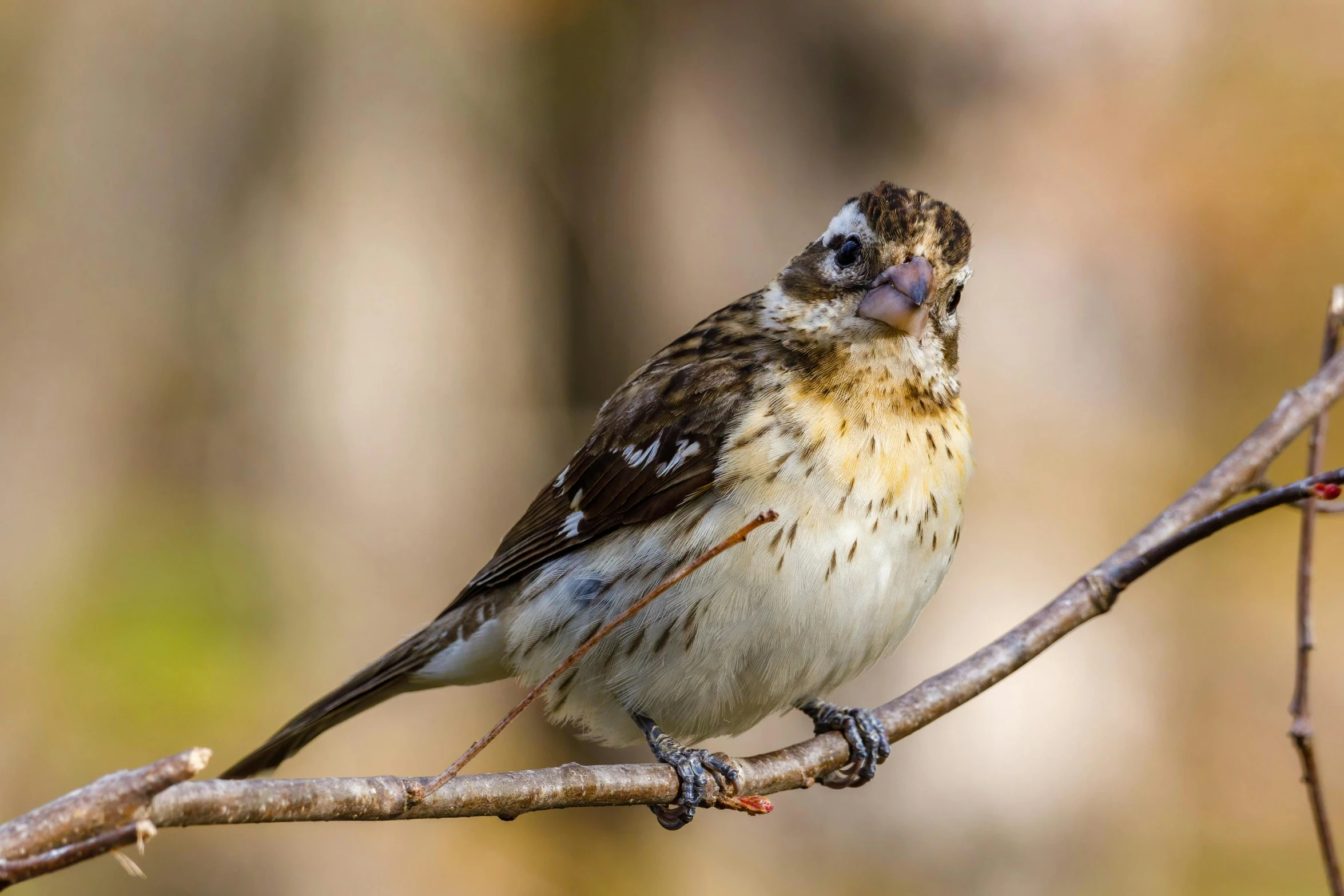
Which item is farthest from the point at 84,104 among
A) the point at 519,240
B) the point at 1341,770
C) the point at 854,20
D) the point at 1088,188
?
the point at 1341,770

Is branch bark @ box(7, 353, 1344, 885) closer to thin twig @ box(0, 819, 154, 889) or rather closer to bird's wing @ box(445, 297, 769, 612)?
thin twig @ box(0, 819, 154, 889)

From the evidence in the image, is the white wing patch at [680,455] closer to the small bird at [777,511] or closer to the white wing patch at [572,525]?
the small bird at [777,511]

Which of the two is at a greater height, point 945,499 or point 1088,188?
point 1088,188

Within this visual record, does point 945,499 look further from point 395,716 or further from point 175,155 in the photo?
point 175,155

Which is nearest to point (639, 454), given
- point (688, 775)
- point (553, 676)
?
point (688, 775)

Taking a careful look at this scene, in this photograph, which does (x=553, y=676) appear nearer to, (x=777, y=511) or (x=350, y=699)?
(x=777, y=511)

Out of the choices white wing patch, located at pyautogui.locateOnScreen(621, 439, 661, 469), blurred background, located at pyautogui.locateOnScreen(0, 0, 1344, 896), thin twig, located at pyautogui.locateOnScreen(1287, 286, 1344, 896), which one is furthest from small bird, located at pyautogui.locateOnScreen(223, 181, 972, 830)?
blurred background, located at pyautogui.locateOnScreen(0, 0, 1344, 896)
